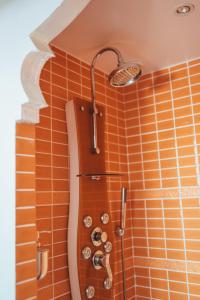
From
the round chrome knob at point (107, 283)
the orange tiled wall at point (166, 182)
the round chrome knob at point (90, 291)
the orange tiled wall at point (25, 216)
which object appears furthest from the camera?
the orange tiled wall at point (166, 182)

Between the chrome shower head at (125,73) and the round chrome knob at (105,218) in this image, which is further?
the round chrome knob at (105,218)

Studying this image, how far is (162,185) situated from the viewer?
1.85 metres

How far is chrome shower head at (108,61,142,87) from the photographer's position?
55.2 inches

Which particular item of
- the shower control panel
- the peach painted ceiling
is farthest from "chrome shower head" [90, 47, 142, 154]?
the shower control panel

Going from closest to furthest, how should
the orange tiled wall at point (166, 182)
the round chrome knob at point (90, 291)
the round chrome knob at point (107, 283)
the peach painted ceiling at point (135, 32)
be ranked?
the peach painted ceiling at point (135, 32) < the round chrome knob at point (90, 291) < the round chrome knob at point (107, 283) < the orange tiled wall at point (166, 182)

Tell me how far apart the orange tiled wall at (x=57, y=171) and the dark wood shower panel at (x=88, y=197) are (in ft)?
0.29

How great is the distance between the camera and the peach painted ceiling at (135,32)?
1271 mm

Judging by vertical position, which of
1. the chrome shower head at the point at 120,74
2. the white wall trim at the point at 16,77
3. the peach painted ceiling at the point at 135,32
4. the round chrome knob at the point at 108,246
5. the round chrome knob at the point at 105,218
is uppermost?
the peach painted ceiling at the point at 135,32

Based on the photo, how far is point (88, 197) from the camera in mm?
1483

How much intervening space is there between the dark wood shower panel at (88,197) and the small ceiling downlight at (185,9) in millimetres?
638

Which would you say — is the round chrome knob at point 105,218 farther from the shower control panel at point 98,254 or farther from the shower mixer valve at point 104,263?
the shower mixer valve at point 104,263

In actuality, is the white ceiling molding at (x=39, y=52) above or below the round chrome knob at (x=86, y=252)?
above

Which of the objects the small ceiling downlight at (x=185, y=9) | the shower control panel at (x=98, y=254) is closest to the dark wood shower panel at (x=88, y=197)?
the shower control panel at (x=98, y=254)

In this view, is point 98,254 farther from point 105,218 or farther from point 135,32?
point 135,32
